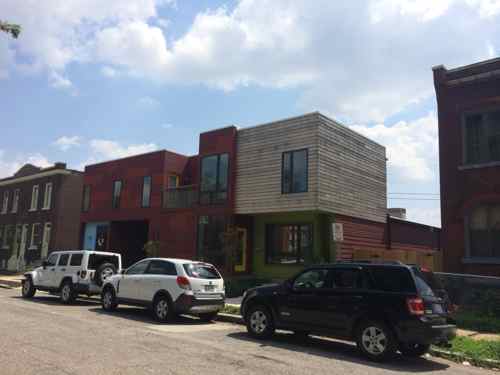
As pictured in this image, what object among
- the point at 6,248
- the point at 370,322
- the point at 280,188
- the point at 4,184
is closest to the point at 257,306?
the point at 370,322

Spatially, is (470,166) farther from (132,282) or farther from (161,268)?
(132,282)

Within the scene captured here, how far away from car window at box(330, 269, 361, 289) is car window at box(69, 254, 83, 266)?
32.2ft

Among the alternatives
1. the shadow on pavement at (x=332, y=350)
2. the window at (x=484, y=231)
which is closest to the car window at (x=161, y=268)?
the shadow on pavement at (x=332, y=350)

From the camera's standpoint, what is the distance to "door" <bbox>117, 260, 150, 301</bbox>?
1323 cm

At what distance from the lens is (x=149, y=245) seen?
2381 centimetres

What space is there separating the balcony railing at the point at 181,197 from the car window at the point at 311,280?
1371 centimetres

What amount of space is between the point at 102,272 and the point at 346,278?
9.41 m

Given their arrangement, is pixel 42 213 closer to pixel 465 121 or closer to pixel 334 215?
pixel 334 215

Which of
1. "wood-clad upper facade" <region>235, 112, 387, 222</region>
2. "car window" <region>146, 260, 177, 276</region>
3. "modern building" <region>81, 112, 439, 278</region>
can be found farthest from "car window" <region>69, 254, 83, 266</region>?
"wood-clad upper facade" <region>235, 112, 387, 222</region>

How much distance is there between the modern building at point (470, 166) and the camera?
1471cm

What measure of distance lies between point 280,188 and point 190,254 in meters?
6.24

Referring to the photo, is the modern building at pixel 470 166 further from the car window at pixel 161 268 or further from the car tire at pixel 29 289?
the car tire at pixel 29 289

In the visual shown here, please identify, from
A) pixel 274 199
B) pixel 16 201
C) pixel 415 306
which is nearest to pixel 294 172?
pixel 274 199

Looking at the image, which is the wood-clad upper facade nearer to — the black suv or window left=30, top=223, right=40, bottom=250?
the black suv
